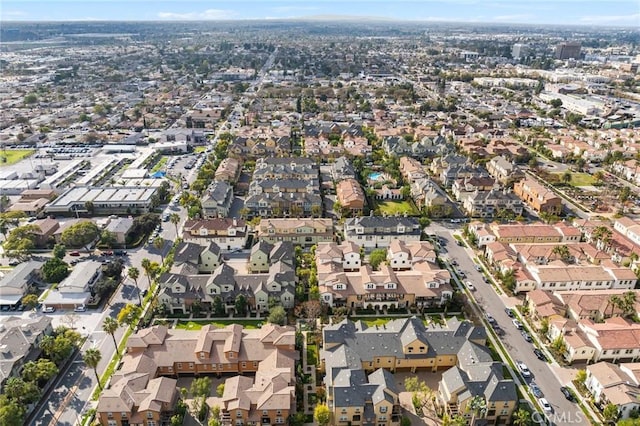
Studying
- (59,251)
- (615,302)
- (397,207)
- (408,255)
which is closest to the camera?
(615,302)

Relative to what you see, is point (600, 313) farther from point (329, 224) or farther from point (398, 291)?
point (329, 224)

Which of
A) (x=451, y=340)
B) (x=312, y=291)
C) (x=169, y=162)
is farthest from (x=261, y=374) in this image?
(x=169, y=162)

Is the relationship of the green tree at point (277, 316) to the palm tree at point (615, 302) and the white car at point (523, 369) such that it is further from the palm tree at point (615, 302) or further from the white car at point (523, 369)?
the palm tree at point (615, 302)

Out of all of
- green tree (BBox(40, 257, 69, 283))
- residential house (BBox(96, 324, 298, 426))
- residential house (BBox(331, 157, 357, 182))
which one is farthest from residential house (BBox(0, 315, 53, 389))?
residential house (BBox(331, 157, 357, 182))

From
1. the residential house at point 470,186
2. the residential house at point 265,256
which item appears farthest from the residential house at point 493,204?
the residential house at point 265,256

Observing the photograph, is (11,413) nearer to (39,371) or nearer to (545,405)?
(39,371)

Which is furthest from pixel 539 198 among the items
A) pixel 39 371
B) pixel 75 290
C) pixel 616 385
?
pixel 39 371
